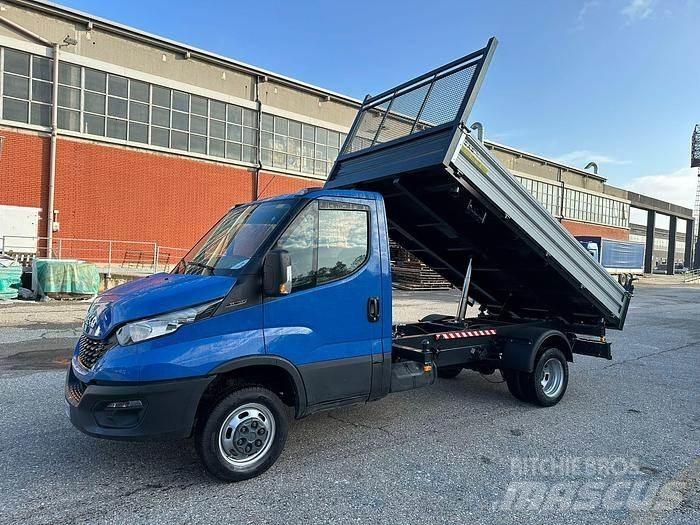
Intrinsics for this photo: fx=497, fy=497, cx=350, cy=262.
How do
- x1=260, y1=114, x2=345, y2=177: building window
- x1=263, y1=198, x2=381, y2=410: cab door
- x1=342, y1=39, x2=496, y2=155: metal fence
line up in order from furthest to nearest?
x1=260, y1=114, x2=345, y2=177: building window → x1=342, y1=39, x2=496, y2=155: metal fence → x1=263, y1=198, x2=381, y2=410: cab door

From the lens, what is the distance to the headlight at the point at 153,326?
3.47m

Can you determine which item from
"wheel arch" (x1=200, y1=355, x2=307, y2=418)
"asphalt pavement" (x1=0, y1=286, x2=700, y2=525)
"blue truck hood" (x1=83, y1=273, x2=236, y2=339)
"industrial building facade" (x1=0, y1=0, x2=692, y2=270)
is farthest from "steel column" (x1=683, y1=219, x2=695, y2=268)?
"blue truck hood" (x1=83, y1=273, x2=236, y2=339)

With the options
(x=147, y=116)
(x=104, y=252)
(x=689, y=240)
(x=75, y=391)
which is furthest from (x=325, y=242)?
(x=689, y=240)

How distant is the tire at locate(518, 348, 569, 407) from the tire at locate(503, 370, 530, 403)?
2 centimetres

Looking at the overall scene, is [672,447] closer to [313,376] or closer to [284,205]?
[313,376]

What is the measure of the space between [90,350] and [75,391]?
32 cm

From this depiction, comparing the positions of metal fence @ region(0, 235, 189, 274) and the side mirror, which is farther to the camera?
metal fence @ region(0, 235, 189, 274)

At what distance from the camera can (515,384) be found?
19.7 feet

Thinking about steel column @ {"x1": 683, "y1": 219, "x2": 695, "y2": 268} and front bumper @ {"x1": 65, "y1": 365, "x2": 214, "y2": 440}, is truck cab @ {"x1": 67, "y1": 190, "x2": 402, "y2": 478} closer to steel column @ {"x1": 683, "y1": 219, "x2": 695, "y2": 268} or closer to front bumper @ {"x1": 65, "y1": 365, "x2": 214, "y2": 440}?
front bumper @ {"x1": 65, "y1": 365, "x2": 214, "y2": 440}

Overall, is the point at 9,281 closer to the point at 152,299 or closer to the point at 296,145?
the point at 152,299

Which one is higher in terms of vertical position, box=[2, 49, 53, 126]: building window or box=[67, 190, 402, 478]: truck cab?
box=[2, 49, 53, 126]: building window

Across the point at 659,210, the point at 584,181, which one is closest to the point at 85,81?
the point at 584,181

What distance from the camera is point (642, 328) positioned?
1394 centimetres

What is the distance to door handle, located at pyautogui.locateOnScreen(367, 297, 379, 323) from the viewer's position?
4.43m
